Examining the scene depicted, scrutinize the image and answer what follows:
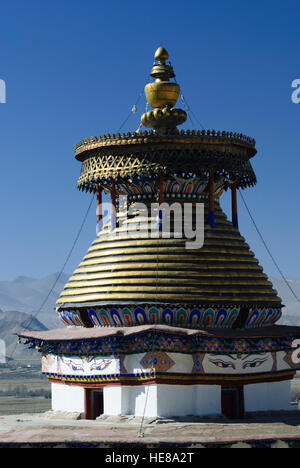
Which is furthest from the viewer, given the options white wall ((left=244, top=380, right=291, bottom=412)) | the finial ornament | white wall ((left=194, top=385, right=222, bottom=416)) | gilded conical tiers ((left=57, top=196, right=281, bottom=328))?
the finial ornament

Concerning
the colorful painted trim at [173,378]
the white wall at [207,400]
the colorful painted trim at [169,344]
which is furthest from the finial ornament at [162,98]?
the white wall at [207,400]

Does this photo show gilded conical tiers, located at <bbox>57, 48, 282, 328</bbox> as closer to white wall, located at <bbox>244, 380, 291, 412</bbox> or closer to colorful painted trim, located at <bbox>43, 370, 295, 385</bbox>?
colorful painted trim, located at <bbox>43, 370, 295, 385</bbox>

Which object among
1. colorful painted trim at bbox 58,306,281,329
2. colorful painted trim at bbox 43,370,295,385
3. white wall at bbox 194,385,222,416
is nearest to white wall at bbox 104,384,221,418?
white wall at bbox 194,385,222,416

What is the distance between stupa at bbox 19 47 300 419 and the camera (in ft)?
82.7

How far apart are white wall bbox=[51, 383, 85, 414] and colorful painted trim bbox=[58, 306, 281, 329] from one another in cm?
196

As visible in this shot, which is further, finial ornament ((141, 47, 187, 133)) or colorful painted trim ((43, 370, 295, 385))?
finial ornament ((141, 47, 187, 133))

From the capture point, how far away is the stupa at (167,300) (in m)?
25.2

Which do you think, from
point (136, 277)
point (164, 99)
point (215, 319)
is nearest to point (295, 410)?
point (215, 319)

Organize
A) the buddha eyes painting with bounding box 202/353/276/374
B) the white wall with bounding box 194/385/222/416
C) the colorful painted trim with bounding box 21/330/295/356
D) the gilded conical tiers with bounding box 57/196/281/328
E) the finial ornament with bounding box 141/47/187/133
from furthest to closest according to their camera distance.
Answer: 1. the finial ornament with bounding box 141/47/187/133
2. the gilded conical tiers with bounding box 57/196/281/328
3. the buddha eyes painting with bounding box 202/353/276/374
4. the white wall with bounding box 194/385/222/416
5. the colorful painted trim with bounding box 21/330/295/356

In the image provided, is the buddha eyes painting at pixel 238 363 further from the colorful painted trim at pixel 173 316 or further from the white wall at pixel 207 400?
the colorful painted trim at pixel 173 316

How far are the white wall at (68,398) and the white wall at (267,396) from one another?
4.68 metres

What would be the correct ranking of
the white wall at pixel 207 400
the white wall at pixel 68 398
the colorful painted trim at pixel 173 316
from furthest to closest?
the white wall at pixel 68 398, the colorful painted trim at pixel 173 316, the white wall at pixel 207 400
